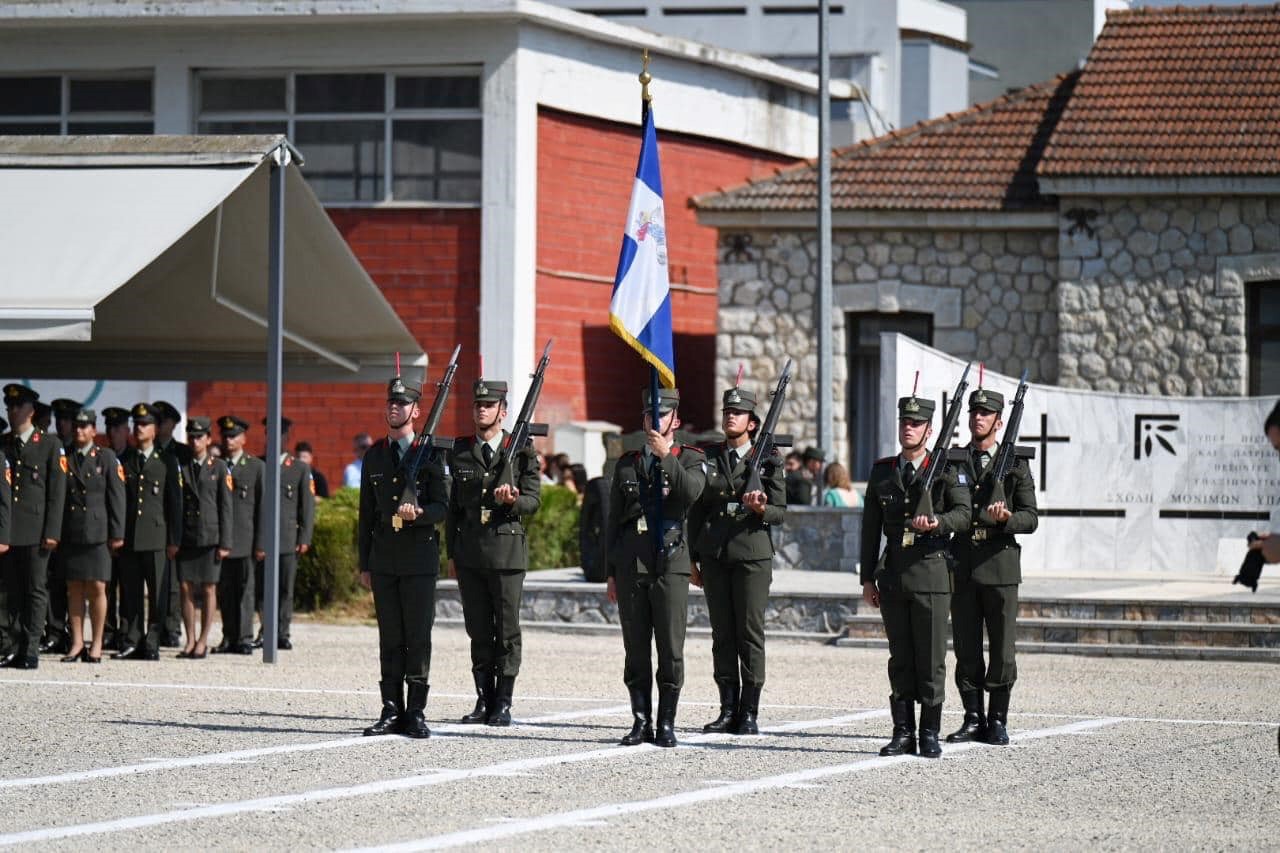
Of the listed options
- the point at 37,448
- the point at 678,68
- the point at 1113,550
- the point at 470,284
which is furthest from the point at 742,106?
the point at 37,448

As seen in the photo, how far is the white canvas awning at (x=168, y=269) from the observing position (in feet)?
50.3

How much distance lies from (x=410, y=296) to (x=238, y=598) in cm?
1075

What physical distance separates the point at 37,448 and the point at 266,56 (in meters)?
12.7

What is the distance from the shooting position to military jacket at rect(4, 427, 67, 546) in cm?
1672

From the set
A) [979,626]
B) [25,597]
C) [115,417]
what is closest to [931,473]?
[979,626]

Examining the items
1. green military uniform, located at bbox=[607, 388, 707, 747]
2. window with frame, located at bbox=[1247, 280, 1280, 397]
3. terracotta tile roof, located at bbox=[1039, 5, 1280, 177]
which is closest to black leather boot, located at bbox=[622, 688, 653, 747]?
green military uniform, located at bbox=[607, 388, 707, 747]

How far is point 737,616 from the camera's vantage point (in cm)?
1313

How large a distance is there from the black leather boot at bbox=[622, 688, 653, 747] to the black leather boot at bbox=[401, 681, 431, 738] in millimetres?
1143

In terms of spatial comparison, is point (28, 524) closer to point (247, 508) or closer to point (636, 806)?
point (247, 508)

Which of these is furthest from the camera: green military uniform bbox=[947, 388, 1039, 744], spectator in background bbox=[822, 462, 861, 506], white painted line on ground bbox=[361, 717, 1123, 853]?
spectator in background bbox=[822, 462, 861, 506]

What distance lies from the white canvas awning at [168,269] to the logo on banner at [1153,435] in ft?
25.0

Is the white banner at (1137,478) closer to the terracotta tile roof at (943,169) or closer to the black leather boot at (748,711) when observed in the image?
the terracotta tile roof at (943,169)

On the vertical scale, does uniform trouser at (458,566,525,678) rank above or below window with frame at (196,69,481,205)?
below

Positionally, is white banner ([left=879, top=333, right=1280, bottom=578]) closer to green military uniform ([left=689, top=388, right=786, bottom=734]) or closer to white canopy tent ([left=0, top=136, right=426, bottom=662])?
white canopy tent ([left=0, top=136, right=426, bottom=662])
